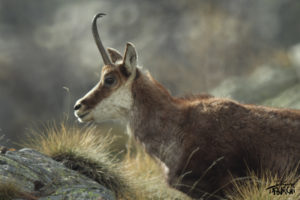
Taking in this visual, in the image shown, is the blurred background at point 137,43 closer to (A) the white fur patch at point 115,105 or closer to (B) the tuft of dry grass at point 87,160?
(B) the tuft of dry grass at point 87,160

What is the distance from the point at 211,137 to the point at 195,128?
10.0 inches

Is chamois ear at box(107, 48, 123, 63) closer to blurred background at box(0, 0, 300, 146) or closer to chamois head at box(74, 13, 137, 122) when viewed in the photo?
chamois head at box(74, 13, 137, 122)

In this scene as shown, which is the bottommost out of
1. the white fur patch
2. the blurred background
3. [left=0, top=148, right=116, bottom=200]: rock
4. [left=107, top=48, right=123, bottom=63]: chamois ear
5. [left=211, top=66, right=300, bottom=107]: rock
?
[left=0, top=148, right=116, bottom=200]: rock

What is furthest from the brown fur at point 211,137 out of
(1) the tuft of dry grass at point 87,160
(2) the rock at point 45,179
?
(2) the rock at point 45,179

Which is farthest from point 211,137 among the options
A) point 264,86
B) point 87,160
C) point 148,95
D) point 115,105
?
point 264,86

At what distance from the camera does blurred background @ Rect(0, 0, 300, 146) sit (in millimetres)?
19953

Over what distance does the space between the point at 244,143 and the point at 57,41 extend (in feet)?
64.0

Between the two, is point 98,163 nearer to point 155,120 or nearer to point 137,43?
point 155,120

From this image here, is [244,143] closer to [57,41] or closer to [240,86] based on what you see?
[240,86]

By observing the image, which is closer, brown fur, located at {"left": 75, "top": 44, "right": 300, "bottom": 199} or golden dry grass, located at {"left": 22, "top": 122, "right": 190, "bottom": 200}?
brown fur, located at {"left": 75, "top": 44, "right": 300, "bottom": 199}

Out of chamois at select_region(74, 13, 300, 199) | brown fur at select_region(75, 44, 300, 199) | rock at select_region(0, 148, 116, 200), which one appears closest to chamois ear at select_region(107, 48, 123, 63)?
chamois at select_region(74, 13, 300, 199)

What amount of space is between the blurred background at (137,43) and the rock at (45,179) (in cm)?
1254

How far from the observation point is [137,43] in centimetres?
2377

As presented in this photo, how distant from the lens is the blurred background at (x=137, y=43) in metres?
20.0
